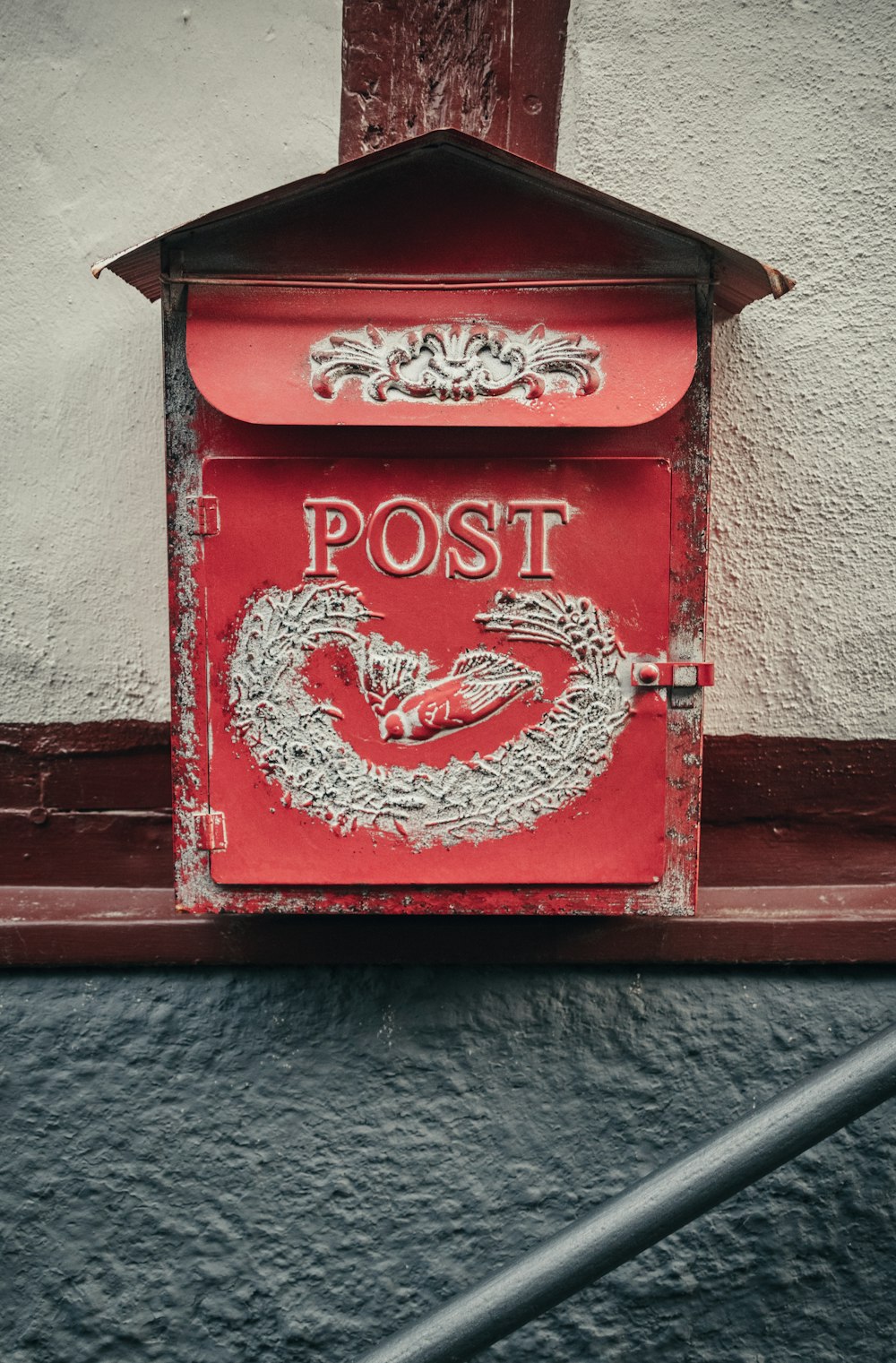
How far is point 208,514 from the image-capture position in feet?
3.90

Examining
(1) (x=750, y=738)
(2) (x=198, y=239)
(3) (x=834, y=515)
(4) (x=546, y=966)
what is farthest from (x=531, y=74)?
(4) (x=546, y=966)

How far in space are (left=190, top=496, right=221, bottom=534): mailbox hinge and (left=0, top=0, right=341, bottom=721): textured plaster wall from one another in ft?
1.23

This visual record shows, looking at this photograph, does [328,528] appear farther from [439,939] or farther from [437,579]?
[439,939]

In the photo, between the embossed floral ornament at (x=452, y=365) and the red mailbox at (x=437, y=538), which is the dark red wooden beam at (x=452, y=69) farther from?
the embossed floral ornament at (x=452, y=365)

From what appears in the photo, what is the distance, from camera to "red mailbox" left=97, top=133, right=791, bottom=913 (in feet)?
3.77

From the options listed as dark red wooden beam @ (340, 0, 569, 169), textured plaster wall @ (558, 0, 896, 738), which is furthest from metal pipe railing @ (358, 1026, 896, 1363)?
dark red wooden beam @ (340, 0, 569, 169)

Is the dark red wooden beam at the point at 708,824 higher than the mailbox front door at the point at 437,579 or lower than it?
lower

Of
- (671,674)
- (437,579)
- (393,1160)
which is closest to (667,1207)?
(393,1160)

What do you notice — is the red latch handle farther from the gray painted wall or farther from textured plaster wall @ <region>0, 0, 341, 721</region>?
textured plaster wall @ <region>0, 0, 341, 721</region>

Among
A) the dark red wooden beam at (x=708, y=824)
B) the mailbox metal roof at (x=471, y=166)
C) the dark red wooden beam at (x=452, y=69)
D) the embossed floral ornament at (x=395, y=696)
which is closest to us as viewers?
the mailbox metal roof at (x=471, y=166)

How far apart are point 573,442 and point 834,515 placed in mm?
580

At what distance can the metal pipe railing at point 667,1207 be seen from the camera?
49.1 inches

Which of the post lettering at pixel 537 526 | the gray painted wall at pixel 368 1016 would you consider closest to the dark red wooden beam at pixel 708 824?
the gray painted wall at pixel 368 1016

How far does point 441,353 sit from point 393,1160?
124cm
